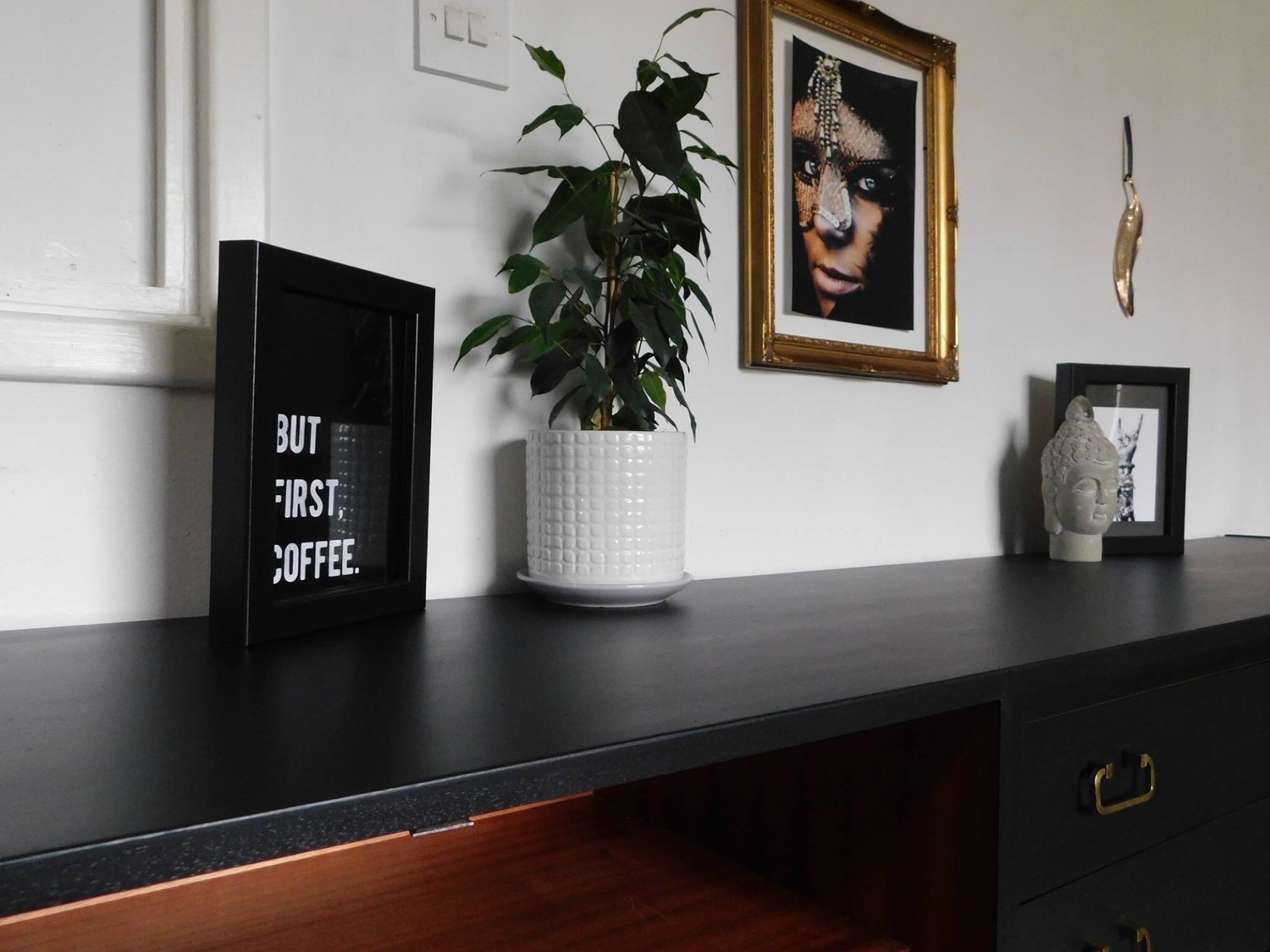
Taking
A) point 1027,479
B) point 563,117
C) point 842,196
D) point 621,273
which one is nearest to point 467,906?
point 621,273

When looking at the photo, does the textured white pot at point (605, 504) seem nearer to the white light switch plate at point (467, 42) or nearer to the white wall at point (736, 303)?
the white wall at point (736, 303)

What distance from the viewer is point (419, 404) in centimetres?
95

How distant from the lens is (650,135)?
98cm

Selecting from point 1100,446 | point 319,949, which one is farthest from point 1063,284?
point 319,949

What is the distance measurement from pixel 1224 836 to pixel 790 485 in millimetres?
644

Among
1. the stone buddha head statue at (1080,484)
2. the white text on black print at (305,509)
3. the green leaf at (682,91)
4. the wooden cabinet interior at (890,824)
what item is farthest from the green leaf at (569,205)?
the stone buddha head statue at (1080,484)

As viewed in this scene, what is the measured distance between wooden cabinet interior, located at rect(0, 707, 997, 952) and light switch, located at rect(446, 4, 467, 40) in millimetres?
821

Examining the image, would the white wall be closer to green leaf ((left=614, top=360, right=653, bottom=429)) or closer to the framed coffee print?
the framed coffee print

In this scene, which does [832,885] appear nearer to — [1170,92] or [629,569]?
[629,569]

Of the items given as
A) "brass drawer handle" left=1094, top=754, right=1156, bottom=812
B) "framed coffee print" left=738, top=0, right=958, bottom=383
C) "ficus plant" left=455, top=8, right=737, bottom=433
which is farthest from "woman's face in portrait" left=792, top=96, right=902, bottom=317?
"brass drawer handle" left=1094, top=754, right=1156, bottom=812

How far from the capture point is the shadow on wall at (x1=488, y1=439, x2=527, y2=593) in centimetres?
110

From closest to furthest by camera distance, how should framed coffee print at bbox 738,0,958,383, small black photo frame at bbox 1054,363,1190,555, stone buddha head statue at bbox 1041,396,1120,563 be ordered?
framed coffee print at bbox 738,0,958,383, stone buddha head statue at bbox 1041,396,1120,563, small black photo frame at bbox 1054,363,1190,555

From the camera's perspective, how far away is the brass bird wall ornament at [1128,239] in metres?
1.83

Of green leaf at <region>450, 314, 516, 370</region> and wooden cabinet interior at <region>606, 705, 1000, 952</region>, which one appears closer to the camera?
wooden cabinet interior at <region>606, 705, 1000, 952</region>
